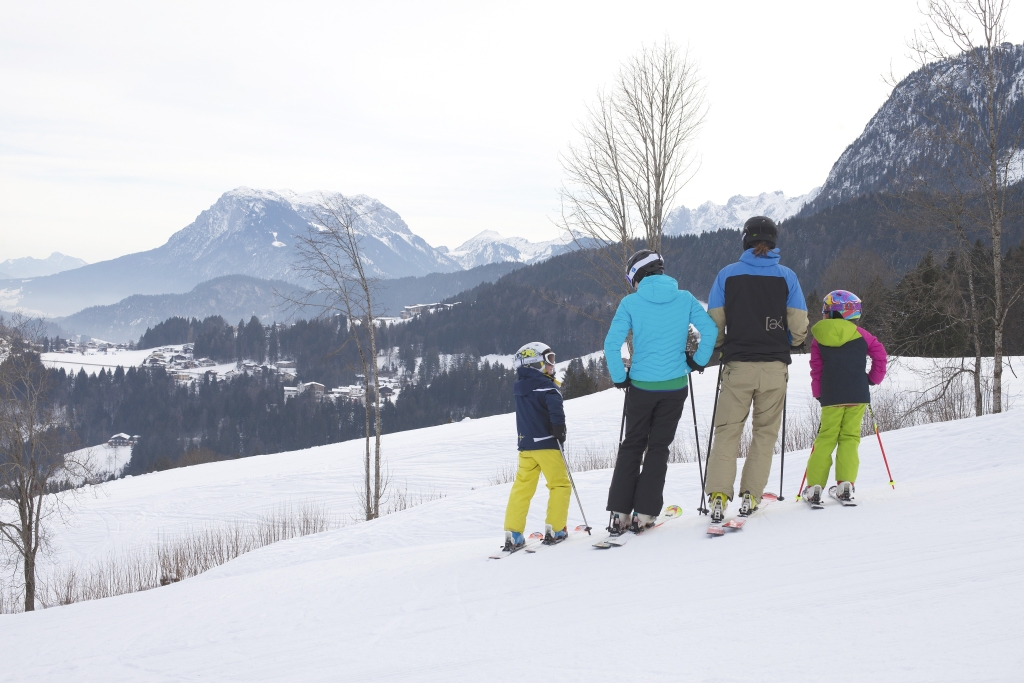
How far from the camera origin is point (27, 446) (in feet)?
54.4

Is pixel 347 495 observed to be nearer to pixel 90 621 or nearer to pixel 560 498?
pixel 90 621

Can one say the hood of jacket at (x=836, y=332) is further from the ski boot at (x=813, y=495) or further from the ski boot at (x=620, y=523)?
the ski boot at (x=620, y=523)

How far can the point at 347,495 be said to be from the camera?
53.8 ft

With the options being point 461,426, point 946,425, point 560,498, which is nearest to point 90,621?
point 560,498

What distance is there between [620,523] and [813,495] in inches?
60.9

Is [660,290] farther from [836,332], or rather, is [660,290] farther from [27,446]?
[27,446]

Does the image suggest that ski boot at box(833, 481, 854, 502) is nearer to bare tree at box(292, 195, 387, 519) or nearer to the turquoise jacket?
the turquoise jacket

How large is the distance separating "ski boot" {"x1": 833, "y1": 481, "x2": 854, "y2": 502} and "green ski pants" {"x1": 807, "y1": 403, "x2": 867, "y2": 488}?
47mm

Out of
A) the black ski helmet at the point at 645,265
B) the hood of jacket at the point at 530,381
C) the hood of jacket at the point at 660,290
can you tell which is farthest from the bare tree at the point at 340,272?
the hood of jacket at the point at 660,290

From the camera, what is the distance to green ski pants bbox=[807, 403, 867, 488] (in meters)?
4.89

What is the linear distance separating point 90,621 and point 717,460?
542 cm

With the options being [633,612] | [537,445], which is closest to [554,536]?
[537,445]

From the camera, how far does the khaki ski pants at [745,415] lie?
A: 465 cm

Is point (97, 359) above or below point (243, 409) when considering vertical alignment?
above
